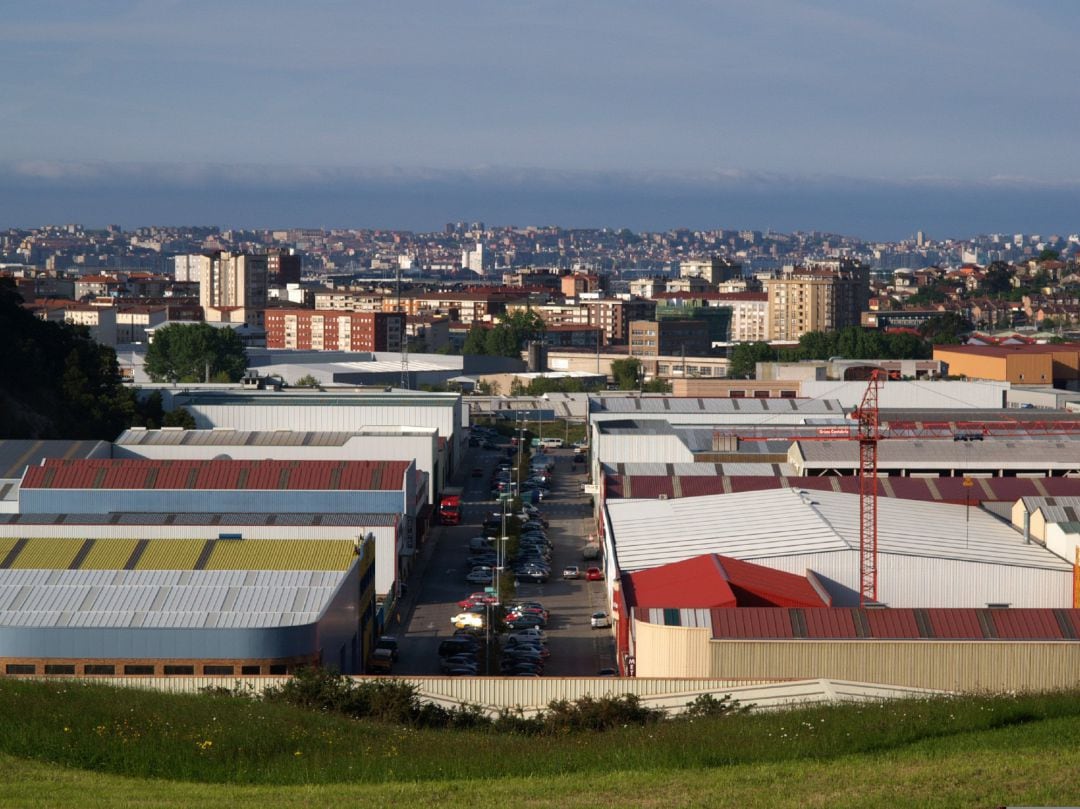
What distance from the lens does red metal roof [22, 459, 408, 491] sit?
22172 millimetres

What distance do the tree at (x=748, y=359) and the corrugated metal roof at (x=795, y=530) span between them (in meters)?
32.5

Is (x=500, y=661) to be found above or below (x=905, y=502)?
below

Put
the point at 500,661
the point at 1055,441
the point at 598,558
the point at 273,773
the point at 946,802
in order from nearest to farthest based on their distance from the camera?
the point at 946,802 → the point at 273,773 → the point at 500,661 → the point at 598,558 → the point at 1055,441

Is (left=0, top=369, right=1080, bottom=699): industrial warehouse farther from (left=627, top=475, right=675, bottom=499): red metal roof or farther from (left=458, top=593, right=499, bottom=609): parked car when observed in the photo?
(left=458, top=593, right=499, bottom=609): parked car

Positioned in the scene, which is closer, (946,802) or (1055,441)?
(946,802)

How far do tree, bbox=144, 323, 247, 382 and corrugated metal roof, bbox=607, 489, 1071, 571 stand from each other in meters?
28.5

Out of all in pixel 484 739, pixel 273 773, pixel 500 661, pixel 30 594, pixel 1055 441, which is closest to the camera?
pixel 273 773

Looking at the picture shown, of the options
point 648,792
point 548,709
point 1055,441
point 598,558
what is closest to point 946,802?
point 648,792

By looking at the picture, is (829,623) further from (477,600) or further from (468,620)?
(477,600)

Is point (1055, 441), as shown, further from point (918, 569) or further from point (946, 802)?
point (946, 802)

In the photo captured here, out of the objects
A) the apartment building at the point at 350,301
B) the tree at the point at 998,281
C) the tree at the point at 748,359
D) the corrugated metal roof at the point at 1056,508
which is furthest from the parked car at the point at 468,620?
the tree at the point at 998,281

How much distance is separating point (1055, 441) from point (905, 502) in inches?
266

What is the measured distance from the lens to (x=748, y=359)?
177ft

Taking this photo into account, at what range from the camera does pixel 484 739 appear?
11008 millimetres
